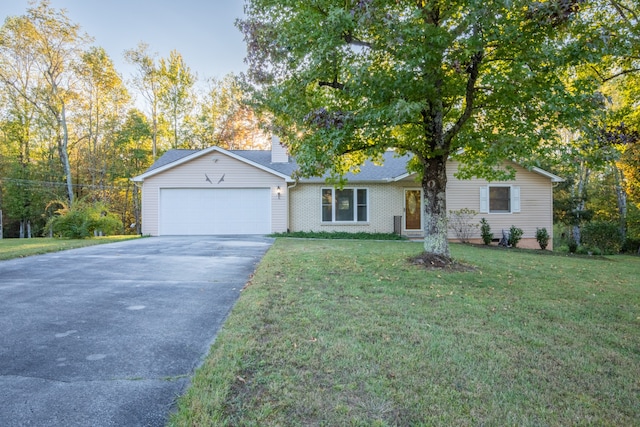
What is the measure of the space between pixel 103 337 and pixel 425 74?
596cm

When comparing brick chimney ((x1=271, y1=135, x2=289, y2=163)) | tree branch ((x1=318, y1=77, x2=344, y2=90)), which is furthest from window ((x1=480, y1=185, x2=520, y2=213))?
tree branch ((x1=318, y1=77, x2=344, y2=90))

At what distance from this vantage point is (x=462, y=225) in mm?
14938

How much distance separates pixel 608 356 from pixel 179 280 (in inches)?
221

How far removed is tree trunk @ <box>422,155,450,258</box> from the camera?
727cm

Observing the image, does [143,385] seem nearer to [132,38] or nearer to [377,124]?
[377,124]

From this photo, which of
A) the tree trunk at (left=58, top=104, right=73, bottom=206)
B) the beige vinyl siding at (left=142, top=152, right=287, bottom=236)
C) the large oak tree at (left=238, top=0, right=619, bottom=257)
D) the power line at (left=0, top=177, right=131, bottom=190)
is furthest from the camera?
the power line at (left=0, top=177, right=131, bottom=190)

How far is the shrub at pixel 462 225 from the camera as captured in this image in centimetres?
1485

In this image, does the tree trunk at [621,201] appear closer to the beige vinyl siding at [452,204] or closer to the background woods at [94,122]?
the beige vinyl siding at [452,204]

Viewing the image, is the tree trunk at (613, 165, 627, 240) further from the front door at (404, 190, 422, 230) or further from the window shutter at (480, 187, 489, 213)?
the front door at (404, 190, 422, 230)

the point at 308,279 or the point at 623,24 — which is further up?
the point at 623,24

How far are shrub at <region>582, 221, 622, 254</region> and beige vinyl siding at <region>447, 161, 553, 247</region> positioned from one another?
9.38 ft

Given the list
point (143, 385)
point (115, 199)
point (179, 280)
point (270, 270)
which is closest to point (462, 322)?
point (143, 385)

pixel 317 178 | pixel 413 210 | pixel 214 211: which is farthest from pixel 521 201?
pixel 214 211

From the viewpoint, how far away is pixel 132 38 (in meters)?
22.2
